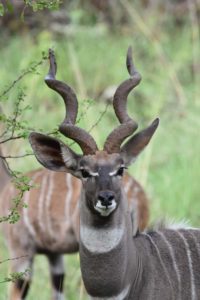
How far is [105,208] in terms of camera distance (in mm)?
3742

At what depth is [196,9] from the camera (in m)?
10.3

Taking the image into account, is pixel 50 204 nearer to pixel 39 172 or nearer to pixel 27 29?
pixel 39 172

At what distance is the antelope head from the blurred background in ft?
5.67

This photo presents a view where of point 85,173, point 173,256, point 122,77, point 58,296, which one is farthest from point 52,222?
point 122,77

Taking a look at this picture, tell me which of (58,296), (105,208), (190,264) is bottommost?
(58,296)

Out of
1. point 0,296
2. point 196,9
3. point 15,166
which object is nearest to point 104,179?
point 0,296

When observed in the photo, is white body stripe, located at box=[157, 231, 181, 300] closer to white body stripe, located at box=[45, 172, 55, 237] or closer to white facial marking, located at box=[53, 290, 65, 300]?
white facial marking, located at box=[53, 290, 65, 300]

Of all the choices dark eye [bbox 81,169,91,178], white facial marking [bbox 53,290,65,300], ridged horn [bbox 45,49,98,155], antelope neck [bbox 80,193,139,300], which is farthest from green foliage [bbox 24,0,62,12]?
white facial marking [bbox 53,290,65,300]

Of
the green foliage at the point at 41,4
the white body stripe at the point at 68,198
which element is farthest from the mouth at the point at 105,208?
the white body stripe at the point at 68,198

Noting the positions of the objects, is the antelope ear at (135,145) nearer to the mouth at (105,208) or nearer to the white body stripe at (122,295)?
the mouth at (105,208)

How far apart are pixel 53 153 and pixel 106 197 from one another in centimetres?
41

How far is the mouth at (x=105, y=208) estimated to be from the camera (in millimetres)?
3734

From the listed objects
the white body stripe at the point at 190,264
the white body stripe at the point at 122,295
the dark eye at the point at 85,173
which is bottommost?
the white body stripe at the point at 122,295

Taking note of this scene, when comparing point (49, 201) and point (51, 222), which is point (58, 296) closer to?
point (51, 222)
